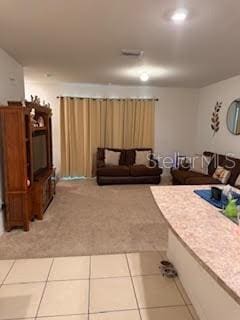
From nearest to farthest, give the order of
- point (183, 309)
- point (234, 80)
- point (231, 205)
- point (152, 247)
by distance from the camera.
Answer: point (231, 205) → point (183, 309) → point (152, 247) → point (234, 80)

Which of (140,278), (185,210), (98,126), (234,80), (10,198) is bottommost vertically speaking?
(140,278)

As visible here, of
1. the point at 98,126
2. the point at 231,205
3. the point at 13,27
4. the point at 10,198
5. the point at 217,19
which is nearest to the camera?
the point at 231,205

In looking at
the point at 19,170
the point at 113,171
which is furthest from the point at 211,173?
the point at 19,170

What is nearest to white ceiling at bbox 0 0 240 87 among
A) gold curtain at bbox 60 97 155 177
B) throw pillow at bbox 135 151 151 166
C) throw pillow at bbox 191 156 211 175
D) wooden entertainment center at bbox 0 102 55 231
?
wooden entertainment center at bbox 0 102 55 231

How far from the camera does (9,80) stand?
3.70 metres

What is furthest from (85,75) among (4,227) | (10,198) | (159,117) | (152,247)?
(152,247)

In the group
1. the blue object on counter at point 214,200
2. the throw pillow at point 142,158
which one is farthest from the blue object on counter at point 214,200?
the throw pillow at point 142,158

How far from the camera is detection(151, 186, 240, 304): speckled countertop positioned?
105 cm

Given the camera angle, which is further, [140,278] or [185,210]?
[140,278]

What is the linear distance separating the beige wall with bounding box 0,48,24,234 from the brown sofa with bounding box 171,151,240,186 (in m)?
3.41

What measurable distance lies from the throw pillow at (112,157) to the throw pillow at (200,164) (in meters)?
1.81

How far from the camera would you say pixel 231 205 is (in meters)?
1.75

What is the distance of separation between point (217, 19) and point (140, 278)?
8.37ft

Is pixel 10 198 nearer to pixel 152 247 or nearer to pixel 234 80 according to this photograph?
pixel 152 247
